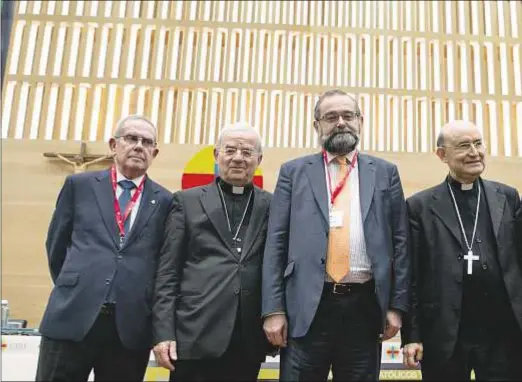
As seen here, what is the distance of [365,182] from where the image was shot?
241cm

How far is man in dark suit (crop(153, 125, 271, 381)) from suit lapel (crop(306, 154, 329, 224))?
271 mm

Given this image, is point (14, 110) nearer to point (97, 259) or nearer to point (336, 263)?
point (97, 259)

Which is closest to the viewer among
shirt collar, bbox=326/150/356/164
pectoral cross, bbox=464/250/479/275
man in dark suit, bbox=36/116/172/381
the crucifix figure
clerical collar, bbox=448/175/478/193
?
man in dark suit, bbox=36/116/172/381

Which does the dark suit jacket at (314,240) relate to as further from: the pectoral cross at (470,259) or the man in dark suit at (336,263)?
the pectoral cross at (470,259)

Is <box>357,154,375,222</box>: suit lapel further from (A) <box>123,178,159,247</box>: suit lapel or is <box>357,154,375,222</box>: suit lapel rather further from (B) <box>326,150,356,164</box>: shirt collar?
(A) <box>123,178,159,247</box>: suit lapel

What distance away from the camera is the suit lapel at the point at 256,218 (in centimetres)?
242

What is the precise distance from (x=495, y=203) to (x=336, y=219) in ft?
2.66

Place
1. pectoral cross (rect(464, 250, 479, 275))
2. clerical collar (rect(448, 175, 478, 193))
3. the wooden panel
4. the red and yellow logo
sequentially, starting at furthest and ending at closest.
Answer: the wooden panel < the red and yellow logo < clerical collar (rect(448, 175, 478, 193)) < pectoral cross (rect(464, 250, 479, 275))

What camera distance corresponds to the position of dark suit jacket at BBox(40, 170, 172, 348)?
7.61 feet

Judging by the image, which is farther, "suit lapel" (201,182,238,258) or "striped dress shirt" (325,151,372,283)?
"suit lapel" (201,182,238,258)

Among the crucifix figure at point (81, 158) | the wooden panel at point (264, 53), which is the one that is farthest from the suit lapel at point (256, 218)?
the wooden panel at point (264, 53)

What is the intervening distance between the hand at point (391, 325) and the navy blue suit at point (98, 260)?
1.01 meters

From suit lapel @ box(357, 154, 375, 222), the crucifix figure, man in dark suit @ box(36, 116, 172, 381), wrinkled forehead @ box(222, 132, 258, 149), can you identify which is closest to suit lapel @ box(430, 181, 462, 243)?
suit lapel @ box(357, 154, 375, 222)

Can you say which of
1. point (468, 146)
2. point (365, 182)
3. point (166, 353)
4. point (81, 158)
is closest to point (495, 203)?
point (468, 146)
